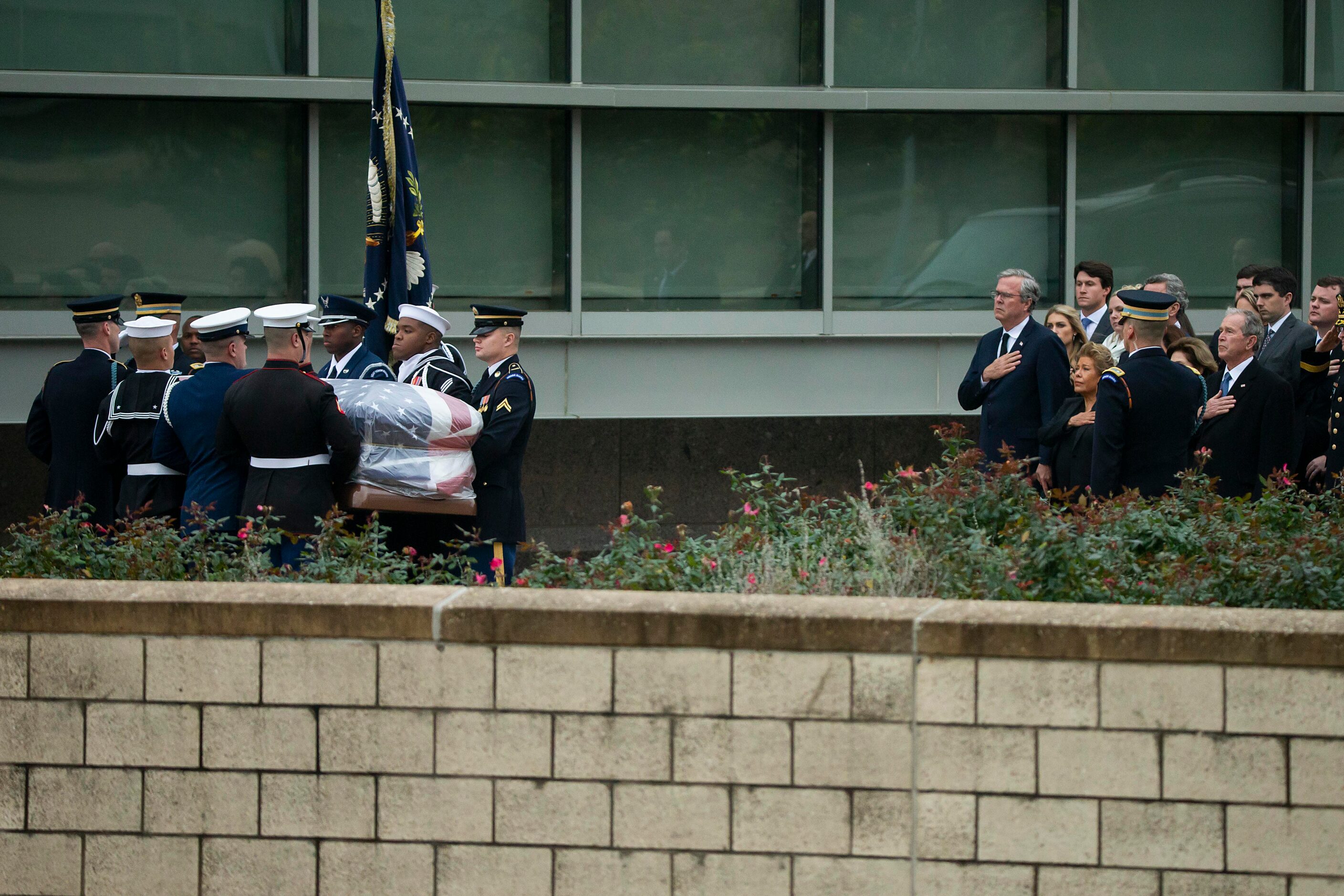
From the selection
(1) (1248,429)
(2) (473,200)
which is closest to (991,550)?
(1) (1248,429)

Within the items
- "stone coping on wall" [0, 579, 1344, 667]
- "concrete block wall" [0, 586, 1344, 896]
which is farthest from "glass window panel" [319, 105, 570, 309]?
"concrete block wall" [0, 586, 1344, 896]

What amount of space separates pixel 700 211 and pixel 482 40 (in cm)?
208

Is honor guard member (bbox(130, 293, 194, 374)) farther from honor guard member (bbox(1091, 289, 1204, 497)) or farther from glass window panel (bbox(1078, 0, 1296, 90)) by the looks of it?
glass window panel (bbox(1078, 0, 1296, 90))

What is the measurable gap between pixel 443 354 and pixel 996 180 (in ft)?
19.0

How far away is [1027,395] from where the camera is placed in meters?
8.23

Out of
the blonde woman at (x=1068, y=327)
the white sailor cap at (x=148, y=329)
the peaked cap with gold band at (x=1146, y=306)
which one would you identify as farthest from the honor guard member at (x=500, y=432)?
the blonde woman at (x=1068, y=327)

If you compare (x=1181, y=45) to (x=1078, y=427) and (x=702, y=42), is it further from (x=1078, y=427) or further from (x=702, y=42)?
(x=1078, y=427)

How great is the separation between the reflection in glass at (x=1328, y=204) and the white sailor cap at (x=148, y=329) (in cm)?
897

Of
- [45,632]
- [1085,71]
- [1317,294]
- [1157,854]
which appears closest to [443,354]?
[45,632]

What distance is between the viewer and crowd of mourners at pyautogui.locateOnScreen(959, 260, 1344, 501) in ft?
22.3

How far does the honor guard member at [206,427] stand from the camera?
6.43 meters

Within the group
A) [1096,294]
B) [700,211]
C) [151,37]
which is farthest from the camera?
[700,211]

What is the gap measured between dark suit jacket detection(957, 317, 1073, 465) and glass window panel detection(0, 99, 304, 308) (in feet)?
17.6

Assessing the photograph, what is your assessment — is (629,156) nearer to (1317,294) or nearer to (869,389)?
(869,389)
